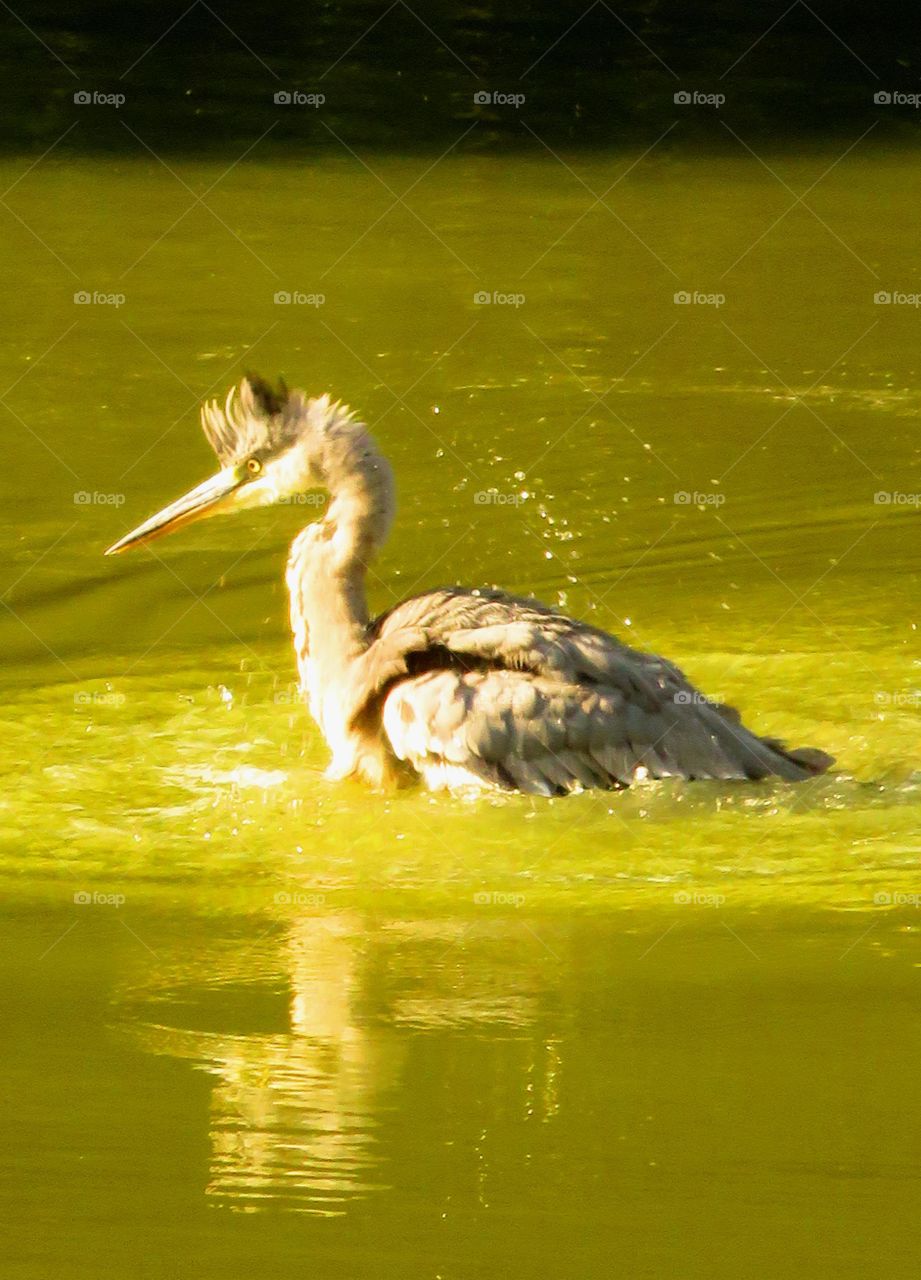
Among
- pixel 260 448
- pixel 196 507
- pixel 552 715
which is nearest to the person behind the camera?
pixel 552 715

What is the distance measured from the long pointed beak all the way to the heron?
1.79 feet

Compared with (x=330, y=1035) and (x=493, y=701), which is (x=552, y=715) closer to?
(x=493, y=701)

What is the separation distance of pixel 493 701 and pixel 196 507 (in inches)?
60.1

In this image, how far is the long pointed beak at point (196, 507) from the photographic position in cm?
782

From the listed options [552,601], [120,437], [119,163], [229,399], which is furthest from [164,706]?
[119,163]

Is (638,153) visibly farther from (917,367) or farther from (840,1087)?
(840,1087)

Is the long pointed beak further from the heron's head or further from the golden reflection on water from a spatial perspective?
the golden reflection on water

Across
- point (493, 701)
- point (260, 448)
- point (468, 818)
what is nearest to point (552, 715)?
point (493, 701)

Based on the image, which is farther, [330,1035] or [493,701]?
[493,701]

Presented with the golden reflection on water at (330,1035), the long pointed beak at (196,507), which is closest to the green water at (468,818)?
the golden reflection on water at (330,1035)

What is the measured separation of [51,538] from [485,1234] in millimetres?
5846

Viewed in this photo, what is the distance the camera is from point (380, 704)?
7172 millimetres

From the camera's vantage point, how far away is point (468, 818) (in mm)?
6922

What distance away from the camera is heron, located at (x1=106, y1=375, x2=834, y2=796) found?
6879mm
